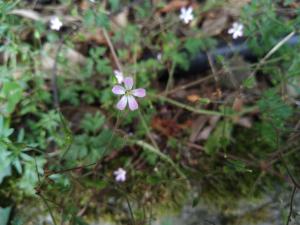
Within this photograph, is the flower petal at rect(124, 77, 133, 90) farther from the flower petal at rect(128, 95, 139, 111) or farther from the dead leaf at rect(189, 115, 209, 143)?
the dead leaf at rect(189, 115, 209, 143)

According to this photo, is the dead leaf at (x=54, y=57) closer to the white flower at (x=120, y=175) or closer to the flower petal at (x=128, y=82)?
the white flower at (x=120, y=175)

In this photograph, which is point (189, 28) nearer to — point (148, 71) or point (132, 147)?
point (148, 71)

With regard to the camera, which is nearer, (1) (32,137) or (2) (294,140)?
(2) (294,140)

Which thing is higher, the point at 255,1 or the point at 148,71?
the point at 255,1

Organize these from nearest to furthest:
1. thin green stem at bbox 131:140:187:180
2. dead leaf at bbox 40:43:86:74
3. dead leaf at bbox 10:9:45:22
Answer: thin green stem at bbox 131:140:187:180, dead leaf at bbox 40:43:86:74, dead leaf at bbox 10:9:45:22

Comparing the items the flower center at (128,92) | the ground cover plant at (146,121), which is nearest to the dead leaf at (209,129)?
the ground cover plant at (146,121)

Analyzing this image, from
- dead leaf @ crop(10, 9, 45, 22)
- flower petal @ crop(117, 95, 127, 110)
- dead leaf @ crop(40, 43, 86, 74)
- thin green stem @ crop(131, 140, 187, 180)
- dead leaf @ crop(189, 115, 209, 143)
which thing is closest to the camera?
flower petal @ crop(117, 95, 127, 110)

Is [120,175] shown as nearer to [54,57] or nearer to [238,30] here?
[54,57]

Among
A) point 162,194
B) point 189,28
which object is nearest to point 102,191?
point 162,194

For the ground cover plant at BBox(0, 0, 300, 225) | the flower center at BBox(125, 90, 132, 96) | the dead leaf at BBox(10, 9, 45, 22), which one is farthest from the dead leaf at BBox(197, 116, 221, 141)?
the dead leaf at BBox(10, 9, 45, 22)
